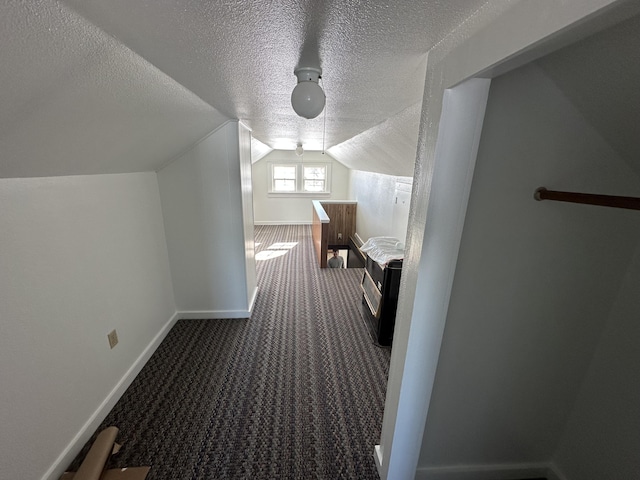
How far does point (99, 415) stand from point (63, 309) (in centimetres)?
70

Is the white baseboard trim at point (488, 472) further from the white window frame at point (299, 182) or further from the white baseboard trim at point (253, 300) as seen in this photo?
the white window frame at point (299, 182)

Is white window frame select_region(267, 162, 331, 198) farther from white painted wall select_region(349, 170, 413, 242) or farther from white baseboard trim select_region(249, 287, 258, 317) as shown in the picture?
white baseboard trim select_region(249, 287, 258, 317)

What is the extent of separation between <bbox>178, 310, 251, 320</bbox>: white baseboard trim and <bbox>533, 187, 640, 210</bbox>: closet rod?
7.87 ft

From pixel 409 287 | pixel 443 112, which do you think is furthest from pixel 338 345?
pixel 443 112

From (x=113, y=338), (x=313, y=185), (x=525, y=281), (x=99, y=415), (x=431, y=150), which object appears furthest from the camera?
(x=313, y=185)

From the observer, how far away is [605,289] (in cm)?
102

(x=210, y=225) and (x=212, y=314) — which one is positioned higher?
(x=210, y=225)

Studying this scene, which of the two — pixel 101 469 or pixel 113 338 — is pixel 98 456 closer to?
pixel 101 469

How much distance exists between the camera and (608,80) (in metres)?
0.68

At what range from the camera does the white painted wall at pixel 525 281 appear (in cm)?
86

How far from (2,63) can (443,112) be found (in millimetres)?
1083

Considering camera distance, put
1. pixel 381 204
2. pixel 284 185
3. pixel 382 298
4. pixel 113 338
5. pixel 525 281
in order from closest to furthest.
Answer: pixel 525 281 < pixel 113 338 < pixel 382 298 < pixel 381 204 < pixel 284 185

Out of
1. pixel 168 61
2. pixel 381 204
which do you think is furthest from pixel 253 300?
pixel 168 61

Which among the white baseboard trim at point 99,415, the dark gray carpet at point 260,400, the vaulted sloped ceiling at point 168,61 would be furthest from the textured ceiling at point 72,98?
the dark gray carpet at point 260,400
